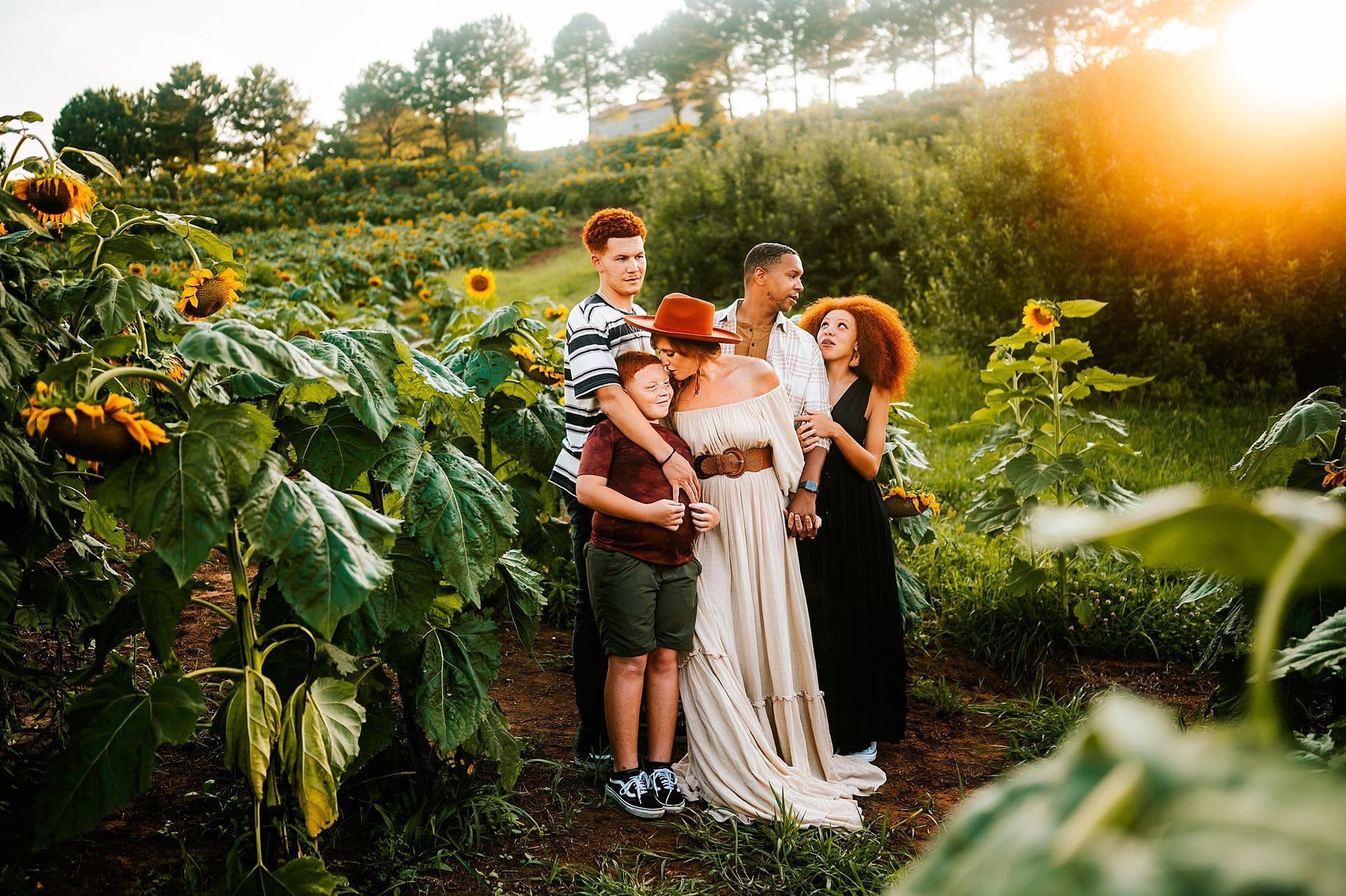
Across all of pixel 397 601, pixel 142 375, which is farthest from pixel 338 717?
pixel 142 375

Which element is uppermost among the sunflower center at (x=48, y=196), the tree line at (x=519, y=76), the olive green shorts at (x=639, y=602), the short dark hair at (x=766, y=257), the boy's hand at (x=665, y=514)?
the tree line at (x=519, y=76)

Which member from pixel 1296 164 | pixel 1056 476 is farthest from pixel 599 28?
pixel 1056 476

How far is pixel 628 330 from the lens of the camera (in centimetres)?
357

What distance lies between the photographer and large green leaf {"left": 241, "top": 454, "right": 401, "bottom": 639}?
1873mm

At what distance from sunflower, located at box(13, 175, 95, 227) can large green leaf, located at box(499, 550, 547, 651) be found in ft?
4.96

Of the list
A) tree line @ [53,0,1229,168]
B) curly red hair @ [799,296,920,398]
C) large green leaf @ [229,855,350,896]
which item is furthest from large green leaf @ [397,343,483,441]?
tree line @ [53,0,1229,168]

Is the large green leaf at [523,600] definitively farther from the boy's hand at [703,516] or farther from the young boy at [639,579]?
the boy's hand at [703,516]

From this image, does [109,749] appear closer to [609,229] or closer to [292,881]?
[292,881]

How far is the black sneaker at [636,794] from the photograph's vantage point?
127 inches

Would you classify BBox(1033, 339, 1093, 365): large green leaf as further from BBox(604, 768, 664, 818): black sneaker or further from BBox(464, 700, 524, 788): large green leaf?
BBox(464, 700, 524, 788): large green leaf

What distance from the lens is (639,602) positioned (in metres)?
3.24

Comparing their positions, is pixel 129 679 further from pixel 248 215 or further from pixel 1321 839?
pixel 248 215

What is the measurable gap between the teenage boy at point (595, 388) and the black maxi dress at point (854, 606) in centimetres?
73

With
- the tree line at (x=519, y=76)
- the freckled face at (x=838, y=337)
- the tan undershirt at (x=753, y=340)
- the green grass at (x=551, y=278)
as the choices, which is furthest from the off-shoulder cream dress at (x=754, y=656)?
the tree line at (x=519, y=76)
